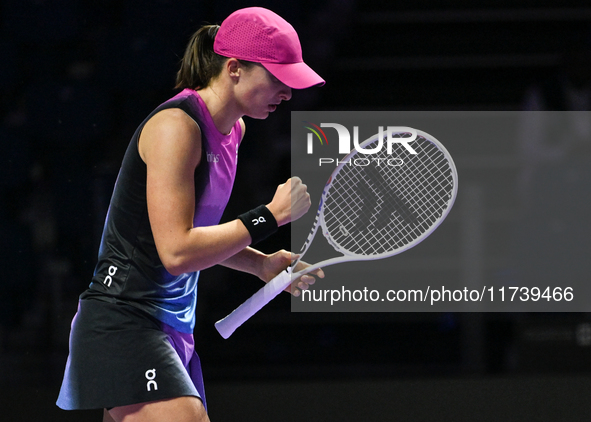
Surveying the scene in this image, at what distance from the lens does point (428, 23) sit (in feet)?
12.0

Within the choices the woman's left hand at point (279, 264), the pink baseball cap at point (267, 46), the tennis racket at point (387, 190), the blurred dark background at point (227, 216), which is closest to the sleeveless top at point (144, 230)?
the pink baseball cap at point (267, 46)

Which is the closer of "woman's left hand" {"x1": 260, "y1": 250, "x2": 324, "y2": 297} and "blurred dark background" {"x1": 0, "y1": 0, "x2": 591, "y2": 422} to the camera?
"woman's left hand" {"x1": 260, "y1": 250, "x2": 324, "y2": 297}

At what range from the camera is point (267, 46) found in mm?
1379

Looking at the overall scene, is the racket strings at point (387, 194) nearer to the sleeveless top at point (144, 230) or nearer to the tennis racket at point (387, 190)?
the tennis racket at point (387, 190)

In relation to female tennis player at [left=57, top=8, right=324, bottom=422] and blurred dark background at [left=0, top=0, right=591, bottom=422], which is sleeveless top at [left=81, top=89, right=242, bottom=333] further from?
blurred dark background at [left=0, top=0, right=591, bottom=422]

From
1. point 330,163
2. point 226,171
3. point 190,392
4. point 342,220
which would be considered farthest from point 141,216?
point 330,163

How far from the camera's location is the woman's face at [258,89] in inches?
54.9

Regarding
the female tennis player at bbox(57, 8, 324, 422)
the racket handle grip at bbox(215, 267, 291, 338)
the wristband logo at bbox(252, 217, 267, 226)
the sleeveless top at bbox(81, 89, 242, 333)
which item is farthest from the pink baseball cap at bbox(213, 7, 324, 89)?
the racket handle grip at bbox(215, 267, 291, 338)

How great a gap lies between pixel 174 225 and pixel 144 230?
0.12 m

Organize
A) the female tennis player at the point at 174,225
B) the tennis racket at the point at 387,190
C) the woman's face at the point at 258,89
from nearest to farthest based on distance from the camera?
the female tennis player at the point at 174,225
the woman's face at the point at 258,89
the tennis racket at the point at 387,190

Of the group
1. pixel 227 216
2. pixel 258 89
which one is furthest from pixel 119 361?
pixel 227 216

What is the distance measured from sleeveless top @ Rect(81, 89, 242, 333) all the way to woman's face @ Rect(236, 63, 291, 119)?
0.25 feet

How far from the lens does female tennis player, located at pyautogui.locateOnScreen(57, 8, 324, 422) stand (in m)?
1.28

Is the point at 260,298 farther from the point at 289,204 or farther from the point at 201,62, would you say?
the point at 201,62
